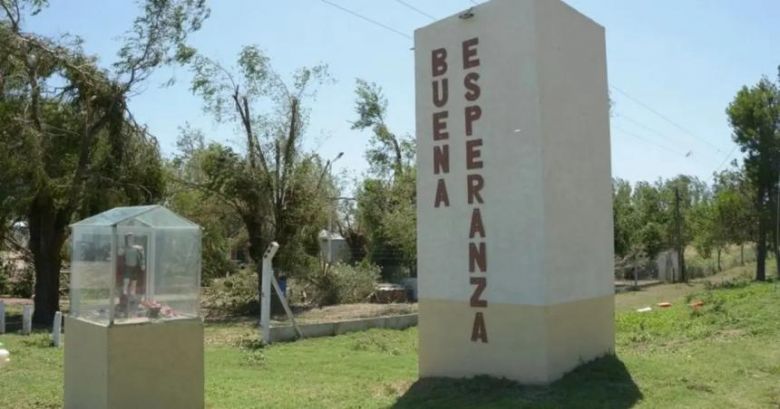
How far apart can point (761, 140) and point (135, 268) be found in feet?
114

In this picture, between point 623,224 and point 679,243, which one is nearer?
point 623,224

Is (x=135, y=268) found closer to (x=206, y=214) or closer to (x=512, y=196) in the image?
(x=512, y=196)

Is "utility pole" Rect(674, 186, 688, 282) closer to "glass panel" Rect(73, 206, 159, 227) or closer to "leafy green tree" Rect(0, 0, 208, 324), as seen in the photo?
"leafy green tree" Rect(0, 0, 208, 324)

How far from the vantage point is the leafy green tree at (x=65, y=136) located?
18.5 metres

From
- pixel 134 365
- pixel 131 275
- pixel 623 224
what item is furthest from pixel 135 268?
pixel 623 224

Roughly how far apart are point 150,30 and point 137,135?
327cm

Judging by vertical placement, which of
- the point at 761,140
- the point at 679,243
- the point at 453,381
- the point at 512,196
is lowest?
the point at 453,381

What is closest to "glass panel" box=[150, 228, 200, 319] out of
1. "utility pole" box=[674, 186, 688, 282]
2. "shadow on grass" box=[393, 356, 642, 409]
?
"shadow on grass" box=[393, 356, 642, 409]

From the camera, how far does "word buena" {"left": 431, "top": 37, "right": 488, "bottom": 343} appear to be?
9.88 m

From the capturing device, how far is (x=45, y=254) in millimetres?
20234

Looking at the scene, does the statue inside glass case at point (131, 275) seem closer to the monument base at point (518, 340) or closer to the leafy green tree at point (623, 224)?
the monument base at point (518, 340)

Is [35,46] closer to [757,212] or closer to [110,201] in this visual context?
[110,201]

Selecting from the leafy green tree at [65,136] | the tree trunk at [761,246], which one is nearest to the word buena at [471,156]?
the leafy green tree at [65,136]

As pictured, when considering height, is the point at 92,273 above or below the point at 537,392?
above
